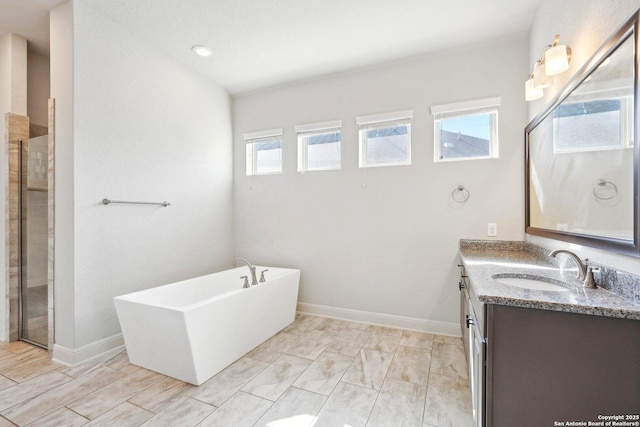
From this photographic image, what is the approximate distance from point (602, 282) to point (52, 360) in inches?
143

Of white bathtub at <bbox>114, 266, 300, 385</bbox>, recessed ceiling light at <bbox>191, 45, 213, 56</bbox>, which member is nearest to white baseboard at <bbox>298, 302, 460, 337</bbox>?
white bathtub at <bbox>114, 266, 300, 385</bbox>

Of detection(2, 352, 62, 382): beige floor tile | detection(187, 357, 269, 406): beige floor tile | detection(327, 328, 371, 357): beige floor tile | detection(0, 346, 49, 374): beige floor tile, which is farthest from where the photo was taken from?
detection(327, 328, 371, 357): beige floor tile

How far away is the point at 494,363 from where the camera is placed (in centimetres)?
112

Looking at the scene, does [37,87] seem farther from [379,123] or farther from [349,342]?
[349,342]

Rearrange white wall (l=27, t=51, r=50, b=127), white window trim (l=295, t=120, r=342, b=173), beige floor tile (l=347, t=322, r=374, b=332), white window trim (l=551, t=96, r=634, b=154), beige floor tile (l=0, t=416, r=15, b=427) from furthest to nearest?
white window trim (l=295, t=120, r=342, b=173) < beige floor tile (l=347, t=322, r=374, b=332) < white wall (l=27, t=51, r=50, b=127) < beige floor tile (l=0, t=416, r=15, b=427) < white window trim (l=551, t=96, r=634, b=154)

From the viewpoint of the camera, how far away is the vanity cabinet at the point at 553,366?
977 mm

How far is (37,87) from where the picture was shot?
2.88m

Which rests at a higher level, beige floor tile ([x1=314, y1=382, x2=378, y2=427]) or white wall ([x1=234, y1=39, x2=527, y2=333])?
white wall ([x1=234, y1=39, x2=527, y2=333])

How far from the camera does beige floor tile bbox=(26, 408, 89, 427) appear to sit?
5.25ft

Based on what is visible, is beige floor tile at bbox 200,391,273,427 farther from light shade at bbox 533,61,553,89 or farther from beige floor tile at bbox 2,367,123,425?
light shade at bbox 533,61,553,89

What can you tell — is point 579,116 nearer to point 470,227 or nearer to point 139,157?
point 470,227

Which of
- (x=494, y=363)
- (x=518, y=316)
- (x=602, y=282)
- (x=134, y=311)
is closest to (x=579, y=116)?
(x=602, y=282)

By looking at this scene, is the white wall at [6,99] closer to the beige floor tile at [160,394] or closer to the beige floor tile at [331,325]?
the beige floor tile at [160,394]

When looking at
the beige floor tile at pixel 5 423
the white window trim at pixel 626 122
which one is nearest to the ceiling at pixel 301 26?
the white window trim at pixel 626 122
